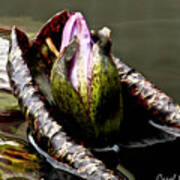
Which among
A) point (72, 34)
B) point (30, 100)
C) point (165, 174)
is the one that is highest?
point (72, 34)

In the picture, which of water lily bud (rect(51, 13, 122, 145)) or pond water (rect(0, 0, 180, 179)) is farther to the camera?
pond water (rect(0, 0, 180, 179))

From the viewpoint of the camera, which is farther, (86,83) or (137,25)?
(137,25)

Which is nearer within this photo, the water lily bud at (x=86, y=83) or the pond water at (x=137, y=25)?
the water lily bud at (x=86, y=83)

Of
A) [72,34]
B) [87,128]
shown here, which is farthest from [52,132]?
[72,34]

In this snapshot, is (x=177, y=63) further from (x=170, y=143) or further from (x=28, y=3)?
(x=28, y=3)
